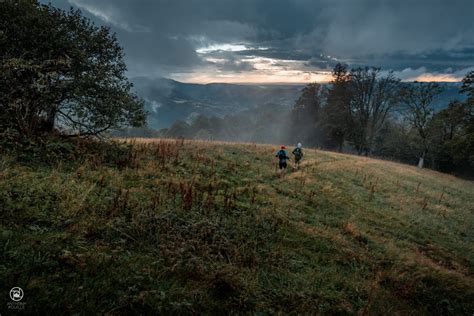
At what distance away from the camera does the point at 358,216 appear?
11180 millimetres

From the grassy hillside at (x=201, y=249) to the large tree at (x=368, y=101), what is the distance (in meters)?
32.9

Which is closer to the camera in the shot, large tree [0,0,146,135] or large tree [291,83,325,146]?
large tree [0,0,146,135]

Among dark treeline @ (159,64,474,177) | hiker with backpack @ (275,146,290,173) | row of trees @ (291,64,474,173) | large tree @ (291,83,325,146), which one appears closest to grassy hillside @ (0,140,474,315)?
hiker with backpack @ (275,146,290,173)

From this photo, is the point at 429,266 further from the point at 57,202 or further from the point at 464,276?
the point at 57,202

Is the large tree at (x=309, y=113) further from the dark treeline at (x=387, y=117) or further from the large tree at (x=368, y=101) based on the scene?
the large tree at (x=368, y=101)

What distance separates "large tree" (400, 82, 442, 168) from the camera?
129 ft

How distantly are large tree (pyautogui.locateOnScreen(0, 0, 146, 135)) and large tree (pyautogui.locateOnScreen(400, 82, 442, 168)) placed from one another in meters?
41.1

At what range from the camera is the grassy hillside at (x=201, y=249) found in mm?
4340

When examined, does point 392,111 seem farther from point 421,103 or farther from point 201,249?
point 201,249

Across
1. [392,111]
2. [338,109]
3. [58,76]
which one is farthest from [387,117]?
[58,76]

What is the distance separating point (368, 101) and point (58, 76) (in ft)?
136

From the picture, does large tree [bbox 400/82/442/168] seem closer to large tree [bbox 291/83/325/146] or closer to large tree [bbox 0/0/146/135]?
large tree [bbox 291/83/325/146]

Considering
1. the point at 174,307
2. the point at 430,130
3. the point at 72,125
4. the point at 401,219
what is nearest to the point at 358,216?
the point at 401,219

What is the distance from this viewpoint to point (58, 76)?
1038 cm
